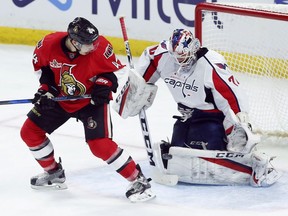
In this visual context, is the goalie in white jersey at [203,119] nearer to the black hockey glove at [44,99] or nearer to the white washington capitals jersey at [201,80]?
the white washington capitals jersey at [201,80]

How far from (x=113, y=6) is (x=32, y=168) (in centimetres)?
232

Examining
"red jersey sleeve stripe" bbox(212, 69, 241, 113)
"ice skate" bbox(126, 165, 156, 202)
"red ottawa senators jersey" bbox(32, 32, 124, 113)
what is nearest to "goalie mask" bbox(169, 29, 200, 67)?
"red jersey sleeve stripe" bbox(212, 69, 241, 113)

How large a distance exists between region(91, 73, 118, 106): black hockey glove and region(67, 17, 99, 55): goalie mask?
0.47 ft

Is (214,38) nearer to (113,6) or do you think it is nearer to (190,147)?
(190,147)

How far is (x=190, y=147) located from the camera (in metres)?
4.41

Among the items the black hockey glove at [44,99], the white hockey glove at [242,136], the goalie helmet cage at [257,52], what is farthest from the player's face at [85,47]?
the goalie helmet cage at [257,52]

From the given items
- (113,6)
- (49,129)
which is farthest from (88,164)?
(113,6)

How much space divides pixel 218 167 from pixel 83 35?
2.87 feet

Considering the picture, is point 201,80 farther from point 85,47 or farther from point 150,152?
point 85,47

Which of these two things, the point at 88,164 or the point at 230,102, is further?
the point at 88,164

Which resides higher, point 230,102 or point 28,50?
point 230,102

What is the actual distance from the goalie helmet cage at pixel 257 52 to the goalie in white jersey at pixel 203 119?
0.67m

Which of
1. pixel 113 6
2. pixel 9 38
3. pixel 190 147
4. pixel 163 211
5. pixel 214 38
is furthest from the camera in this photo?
pixel 9 38

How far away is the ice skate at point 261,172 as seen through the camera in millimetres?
4344
